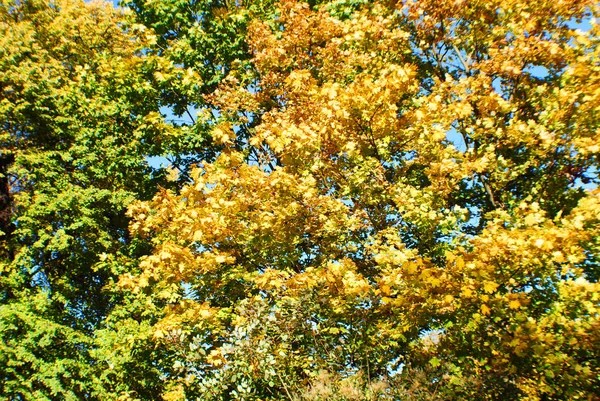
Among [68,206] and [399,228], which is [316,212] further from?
[68,206]

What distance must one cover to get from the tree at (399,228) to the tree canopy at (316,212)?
4 centimetres

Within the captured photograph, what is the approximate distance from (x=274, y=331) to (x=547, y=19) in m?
7.42

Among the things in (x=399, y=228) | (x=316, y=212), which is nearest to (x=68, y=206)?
(x=316, y=212)

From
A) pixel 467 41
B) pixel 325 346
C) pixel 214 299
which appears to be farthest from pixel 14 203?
pixel 467 41

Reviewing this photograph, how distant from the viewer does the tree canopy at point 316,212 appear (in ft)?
17.5

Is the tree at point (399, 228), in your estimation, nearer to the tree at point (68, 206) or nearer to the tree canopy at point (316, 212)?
the tree canopy at point (316, 212)

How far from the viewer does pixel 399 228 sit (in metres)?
7.55

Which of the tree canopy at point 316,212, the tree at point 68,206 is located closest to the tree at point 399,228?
→ the tree canopy at point 316,212

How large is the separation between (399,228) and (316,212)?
1548mm

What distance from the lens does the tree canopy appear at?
5348 millimetres

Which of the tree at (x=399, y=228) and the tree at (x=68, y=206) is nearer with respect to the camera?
the tree at (x=399, y=228)

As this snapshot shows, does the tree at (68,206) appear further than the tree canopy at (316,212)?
Yes

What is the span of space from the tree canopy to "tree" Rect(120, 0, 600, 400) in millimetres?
45

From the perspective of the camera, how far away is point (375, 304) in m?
6.59
